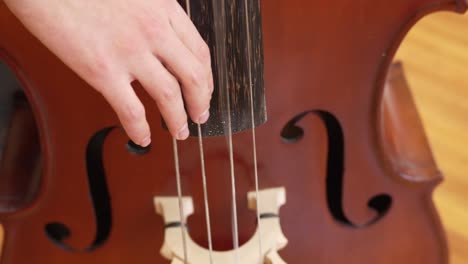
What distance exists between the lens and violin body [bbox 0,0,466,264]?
675 millimetres

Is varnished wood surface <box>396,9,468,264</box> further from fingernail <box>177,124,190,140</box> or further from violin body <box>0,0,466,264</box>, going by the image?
fingernail <box>177,124,190,140</box>

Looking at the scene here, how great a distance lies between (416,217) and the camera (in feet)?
2.65

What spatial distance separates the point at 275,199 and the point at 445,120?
725mm

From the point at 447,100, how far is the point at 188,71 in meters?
1.00

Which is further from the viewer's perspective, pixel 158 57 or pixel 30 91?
pixel 30 91

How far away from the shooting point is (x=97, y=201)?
29.9 inches

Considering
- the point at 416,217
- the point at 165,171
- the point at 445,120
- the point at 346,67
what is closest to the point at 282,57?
the point at 346,67

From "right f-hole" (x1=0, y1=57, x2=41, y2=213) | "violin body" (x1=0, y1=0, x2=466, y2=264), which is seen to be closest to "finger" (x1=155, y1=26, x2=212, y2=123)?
"violin body" (x1=0, y1=0, x2=466, y2=264)

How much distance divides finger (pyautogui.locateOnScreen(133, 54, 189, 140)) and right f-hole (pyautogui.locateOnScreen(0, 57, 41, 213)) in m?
0.31

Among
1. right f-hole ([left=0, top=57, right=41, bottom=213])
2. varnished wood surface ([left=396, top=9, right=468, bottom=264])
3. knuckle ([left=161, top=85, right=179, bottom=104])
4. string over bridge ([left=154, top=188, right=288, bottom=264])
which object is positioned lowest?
varnished wood surface ([left=396, top=9, right=468, bottom=264])

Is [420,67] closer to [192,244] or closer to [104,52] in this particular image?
[192,244]

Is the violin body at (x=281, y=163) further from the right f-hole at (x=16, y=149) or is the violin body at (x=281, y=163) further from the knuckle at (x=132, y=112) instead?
the knuckle at (x=132, y=112)

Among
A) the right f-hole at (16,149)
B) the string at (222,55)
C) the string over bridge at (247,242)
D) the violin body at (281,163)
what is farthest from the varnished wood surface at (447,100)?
the right f-hole at (16,149)

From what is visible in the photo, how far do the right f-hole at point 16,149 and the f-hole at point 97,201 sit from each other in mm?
56
